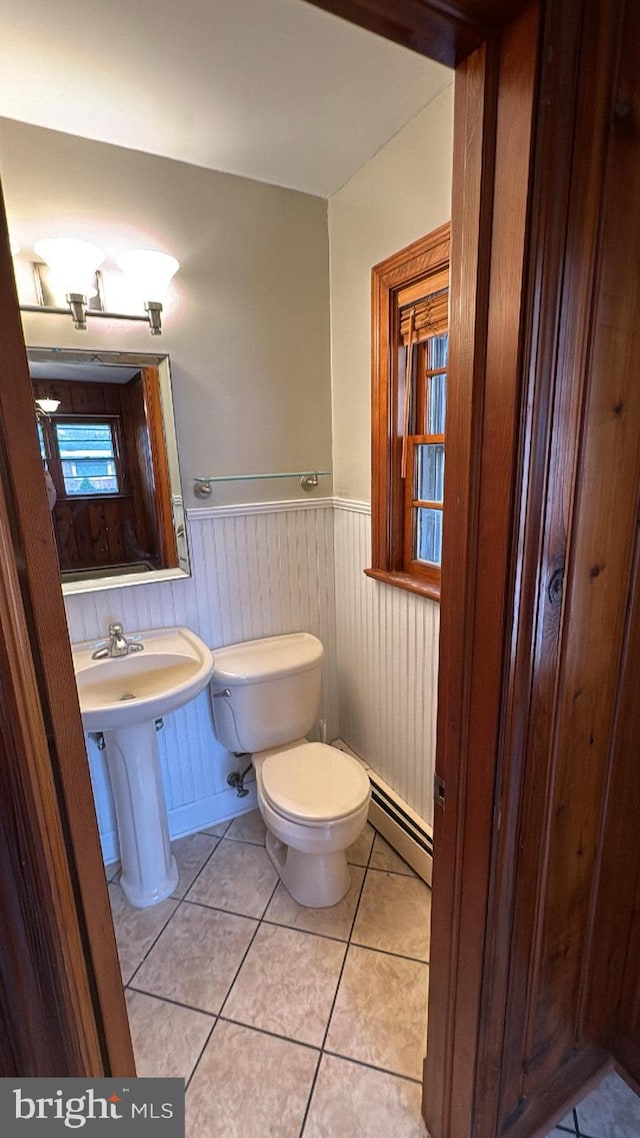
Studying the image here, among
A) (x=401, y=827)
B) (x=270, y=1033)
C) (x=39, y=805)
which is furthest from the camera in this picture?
(x=401, y=827)

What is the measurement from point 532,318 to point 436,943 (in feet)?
3.61

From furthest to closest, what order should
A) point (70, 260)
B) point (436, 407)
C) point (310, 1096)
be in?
point (436, 407)
point (70, 260)
point (310, 1096)

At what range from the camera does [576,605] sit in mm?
787

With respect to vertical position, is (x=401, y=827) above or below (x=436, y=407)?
below

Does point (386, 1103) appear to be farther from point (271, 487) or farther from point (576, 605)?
point (271, 487)

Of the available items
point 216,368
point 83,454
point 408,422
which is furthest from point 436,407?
point 83,454

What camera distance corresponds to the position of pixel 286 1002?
1414 millimetres

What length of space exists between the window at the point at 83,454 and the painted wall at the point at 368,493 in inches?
33.3

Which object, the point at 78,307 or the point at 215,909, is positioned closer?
the point at 78,307

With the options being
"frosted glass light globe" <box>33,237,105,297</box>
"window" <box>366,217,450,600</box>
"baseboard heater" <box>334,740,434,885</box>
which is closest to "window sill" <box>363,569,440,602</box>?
"window" <box>366,217,450,600</box>

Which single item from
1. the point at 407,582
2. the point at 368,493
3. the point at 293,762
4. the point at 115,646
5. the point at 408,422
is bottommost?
the point at 293,762

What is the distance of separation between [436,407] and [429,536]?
0.42m

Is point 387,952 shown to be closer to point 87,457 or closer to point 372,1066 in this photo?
point 372,1066

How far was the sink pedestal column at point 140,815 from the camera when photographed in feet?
5.40
